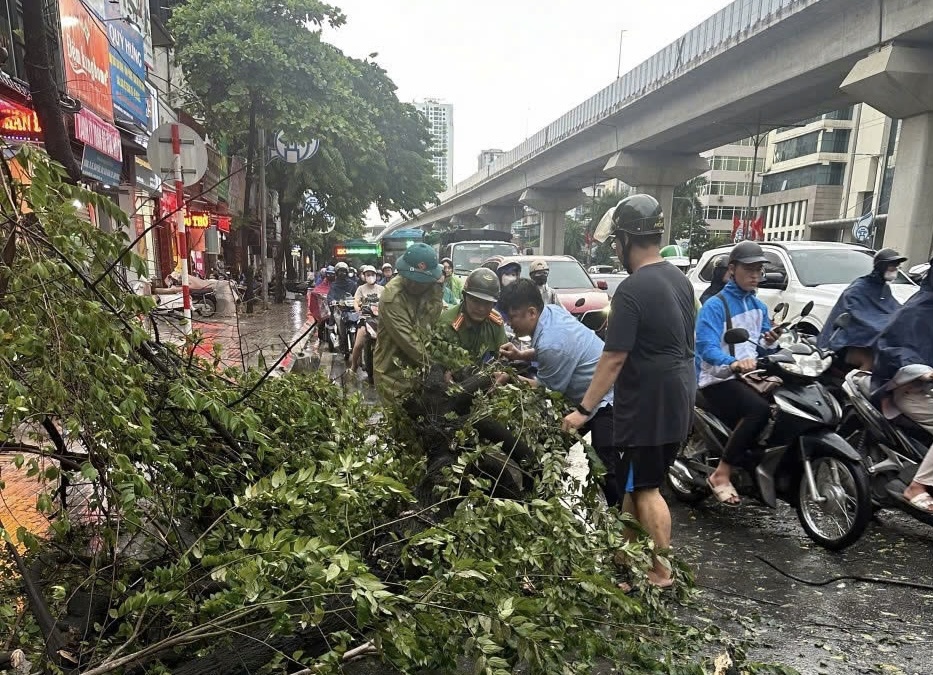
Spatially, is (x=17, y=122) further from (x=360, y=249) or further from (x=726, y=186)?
(x=726, y=186)

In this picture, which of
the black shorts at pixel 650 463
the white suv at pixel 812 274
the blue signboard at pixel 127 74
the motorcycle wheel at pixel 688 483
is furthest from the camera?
the blue signboard at pixel 127 74

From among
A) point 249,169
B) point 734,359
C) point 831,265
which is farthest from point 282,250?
point 734,359

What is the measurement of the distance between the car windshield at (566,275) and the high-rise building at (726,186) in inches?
2640

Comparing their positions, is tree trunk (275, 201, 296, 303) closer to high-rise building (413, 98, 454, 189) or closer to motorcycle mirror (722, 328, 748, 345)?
motorcycle mirror (722, 328, 748, 345)

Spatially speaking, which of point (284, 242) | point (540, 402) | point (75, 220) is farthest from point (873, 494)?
point (284, 242)

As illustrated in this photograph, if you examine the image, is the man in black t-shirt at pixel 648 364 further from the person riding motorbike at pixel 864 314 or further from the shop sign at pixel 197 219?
the shop sign at pixel 197 219

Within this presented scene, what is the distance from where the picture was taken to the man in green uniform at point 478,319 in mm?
3607

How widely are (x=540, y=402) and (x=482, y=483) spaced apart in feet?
2.24

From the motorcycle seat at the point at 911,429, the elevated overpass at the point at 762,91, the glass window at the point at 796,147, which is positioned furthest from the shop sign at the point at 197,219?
the glass window at the point at 796,147

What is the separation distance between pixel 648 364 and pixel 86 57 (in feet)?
33.0

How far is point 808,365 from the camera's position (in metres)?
3.77

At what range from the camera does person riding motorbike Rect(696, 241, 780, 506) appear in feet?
12.4

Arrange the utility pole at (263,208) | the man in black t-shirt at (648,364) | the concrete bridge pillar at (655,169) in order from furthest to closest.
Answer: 1. the concrete bridge pillar at (655,169)
2. the utility pole at (263,208)
3. the man in black t-shirt at (648,364)

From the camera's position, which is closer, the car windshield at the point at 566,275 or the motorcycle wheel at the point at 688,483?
the motorcycle wheel at the point at 688,483
